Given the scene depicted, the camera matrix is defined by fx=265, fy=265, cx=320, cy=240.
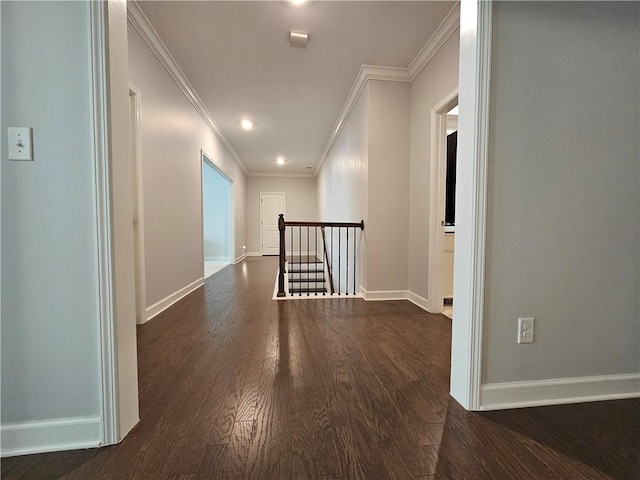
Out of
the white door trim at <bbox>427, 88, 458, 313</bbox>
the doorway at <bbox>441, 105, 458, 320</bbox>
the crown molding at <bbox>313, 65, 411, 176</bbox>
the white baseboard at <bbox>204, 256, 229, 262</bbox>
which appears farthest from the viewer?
the white baseboard at <bbox>204, 256, 229, 262</bbox>

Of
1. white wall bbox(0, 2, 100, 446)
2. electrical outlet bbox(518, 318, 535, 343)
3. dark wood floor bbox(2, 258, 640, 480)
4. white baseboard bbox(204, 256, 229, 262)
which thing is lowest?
white baseboard bbox(204, 256, 229, 262)

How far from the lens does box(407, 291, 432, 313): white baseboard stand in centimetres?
265

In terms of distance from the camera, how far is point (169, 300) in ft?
8.96

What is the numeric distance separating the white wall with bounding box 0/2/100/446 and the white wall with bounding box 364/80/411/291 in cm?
246

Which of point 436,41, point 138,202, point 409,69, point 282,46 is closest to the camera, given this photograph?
point 138,202

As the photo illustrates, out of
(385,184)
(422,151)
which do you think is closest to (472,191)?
(422,151)

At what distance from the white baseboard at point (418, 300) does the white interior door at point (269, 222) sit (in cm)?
570

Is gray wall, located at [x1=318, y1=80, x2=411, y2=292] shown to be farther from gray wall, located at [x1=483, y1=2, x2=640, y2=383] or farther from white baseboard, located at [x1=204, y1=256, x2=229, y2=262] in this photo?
white baseboard, located at [x1=204, y1=256, x2=229, y2=262]

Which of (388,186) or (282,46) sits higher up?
(282,46)

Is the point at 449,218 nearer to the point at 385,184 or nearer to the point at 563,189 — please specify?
the point at 385,184

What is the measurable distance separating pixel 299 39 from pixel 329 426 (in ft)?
9.41

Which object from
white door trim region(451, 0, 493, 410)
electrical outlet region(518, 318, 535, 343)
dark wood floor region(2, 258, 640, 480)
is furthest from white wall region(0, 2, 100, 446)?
electrical outlet region(518, 318, 535, 343)

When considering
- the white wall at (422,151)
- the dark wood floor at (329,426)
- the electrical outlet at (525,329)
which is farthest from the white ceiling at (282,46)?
the dark wood floor at (329,426)

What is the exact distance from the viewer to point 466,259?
1165 mm
